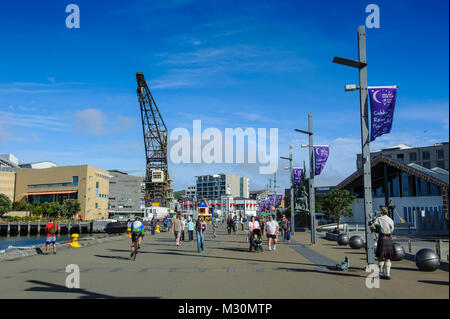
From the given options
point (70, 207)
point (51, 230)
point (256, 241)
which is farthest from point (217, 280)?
point (70, 207)

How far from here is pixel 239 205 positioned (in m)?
188

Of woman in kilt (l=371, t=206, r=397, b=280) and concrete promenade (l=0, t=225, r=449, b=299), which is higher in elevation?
woman in kilt (l=371, t=206, r=397, b=280)

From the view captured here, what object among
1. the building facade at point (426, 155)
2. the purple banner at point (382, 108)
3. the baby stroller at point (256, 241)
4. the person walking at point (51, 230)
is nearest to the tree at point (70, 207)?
the building facade at point (426, 155)

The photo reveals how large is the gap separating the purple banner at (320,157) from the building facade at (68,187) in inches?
3934

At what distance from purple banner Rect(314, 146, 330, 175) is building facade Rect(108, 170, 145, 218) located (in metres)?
135

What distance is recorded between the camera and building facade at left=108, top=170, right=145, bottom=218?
6009 inches

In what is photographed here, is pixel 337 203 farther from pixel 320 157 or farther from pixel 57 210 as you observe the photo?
pixel 57 210

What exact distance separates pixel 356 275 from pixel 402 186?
A: 43.4 metres

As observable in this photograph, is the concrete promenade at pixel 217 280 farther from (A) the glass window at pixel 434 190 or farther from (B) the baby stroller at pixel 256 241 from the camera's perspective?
(A) the glass window at pixel 434 190

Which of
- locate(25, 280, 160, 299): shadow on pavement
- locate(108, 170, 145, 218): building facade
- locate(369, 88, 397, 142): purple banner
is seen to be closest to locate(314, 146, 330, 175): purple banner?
locate(369, 88, 397, 142): purple banner

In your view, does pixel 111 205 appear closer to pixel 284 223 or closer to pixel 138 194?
pixel 138 194

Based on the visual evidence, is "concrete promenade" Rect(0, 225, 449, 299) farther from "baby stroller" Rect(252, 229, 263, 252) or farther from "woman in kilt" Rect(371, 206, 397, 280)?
"baby stroller" Rect(252, 229, 263, 252)
